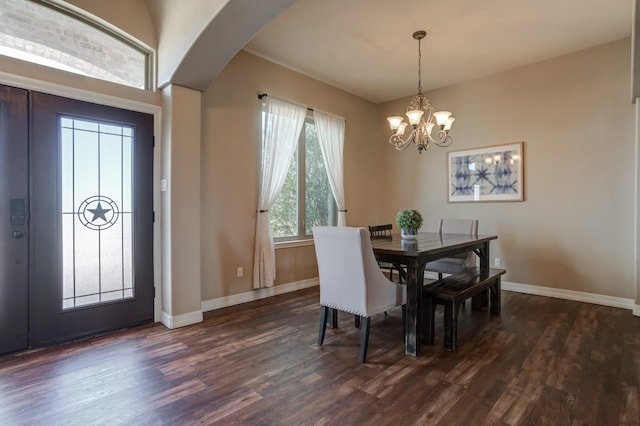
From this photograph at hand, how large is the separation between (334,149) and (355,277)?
2.94m

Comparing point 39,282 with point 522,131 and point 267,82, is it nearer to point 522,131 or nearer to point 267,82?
point 267,82

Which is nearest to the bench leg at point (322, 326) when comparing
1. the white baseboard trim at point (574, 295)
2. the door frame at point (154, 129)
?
the door frame at point (154, 129)

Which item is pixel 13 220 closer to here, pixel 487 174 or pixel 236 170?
pixel 236 170

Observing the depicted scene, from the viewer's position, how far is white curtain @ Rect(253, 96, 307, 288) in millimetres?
3951

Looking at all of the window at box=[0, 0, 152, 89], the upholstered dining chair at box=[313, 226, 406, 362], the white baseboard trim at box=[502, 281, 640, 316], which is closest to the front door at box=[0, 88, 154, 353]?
the window at box=[0, 0, 152, 89]

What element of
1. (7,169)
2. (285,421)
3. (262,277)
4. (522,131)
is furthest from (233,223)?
(522,131)

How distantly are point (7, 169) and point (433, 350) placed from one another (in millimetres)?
3494

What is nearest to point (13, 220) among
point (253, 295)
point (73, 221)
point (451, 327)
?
point (73, 221)

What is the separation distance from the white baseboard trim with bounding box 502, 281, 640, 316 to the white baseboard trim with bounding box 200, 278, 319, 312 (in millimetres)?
2722

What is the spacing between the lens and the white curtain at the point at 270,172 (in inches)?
156

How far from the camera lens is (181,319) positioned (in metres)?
3.10

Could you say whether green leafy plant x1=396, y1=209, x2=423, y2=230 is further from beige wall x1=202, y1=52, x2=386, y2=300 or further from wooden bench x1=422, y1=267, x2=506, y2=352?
beige wall x1=202, y1=52, x2=386, y2=300

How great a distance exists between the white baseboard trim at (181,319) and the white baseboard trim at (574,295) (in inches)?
154

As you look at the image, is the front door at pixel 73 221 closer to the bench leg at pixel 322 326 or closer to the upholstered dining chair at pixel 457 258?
the bench leg at pixel 322 326
